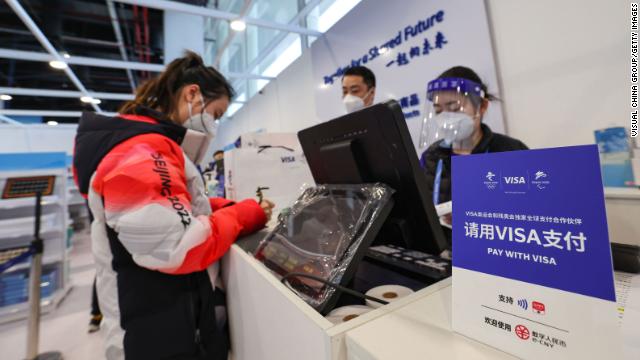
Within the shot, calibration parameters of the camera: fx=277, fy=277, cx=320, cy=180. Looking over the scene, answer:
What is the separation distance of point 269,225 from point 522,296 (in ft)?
3.17

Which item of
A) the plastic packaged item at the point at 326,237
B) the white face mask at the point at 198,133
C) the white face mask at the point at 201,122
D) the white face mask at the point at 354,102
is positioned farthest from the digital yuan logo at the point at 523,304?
the white face mask at the point at 354,102

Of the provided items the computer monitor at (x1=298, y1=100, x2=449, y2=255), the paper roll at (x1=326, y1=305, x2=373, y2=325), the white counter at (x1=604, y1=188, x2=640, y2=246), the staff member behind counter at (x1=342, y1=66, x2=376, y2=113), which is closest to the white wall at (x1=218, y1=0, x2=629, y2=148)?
the staff member behind counter at (x1=342, y1=66, x2=376, y2=113)

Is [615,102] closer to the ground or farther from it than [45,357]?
farther from it

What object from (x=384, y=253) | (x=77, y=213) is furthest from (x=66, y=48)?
(x=384, y=253)

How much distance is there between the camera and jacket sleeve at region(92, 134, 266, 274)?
71cm

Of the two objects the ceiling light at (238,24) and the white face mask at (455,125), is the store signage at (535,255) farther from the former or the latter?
the ceiling light at (238,24)

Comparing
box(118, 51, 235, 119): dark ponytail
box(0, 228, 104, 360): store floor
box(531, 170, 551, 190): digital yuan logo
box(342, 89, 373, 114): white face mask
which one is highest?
box(342, 89, 373, 114): white face mask

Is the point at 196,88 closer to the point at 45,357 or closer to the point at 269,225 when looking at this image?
the point at 269,225

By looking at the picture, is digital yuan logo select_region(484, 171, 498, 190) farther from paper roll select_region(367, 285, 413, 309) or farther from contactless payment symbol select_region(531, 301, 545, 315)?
paper roll select_region(367, 285, 413, 309)

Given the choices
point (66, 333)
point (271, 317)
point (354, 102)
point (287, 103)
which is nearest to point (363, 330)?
point (271, 317)

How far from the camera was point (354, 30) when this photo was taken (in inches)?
111

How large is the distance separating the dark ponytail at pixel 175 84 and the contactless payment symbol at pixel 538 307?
4.00ft

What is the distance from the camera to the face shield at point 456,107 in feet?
4.74

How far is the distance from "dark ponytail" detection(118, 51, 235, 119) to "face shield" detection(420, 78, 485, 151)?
1.11 m
